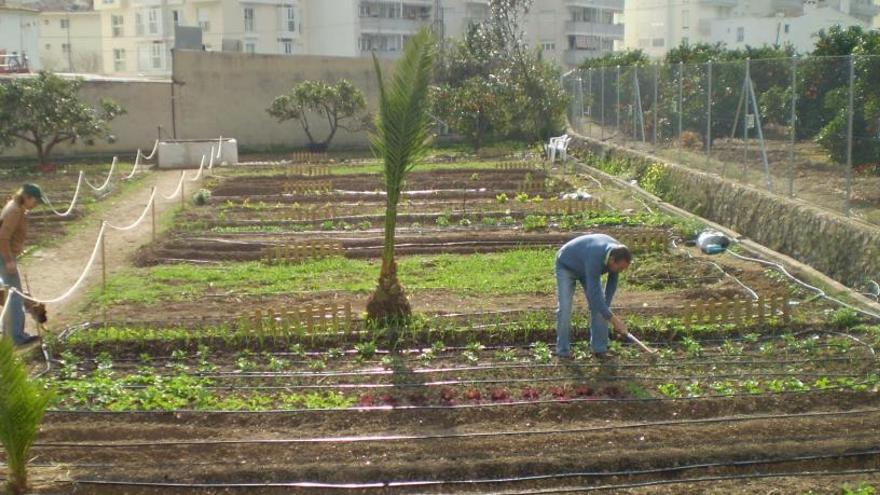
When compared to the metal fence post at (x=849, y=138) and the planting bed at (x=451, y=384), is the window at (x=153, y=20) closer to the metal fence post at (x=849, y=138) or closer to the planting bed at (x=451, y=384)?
the planting bed at (x=451, y=384)

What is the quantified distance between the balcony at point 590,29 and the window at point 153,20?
25695 mm

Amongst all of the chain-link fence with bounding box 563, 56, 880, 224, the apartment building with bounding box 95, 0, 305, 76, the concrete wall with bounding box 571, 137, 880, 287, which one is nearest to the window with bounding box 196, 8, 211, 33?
the apartment building with bounding box 95, 0, 305, 76

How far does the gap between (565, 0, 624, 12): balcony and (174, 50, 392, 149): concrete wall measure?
31.4 metres

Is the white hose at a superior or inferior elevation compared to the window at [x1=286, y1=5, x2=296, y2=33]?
inferior

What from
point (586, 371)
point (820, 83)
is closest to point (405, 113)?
point (586, 371)

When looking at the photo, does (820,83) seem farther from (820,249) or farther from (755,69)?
(820,249)

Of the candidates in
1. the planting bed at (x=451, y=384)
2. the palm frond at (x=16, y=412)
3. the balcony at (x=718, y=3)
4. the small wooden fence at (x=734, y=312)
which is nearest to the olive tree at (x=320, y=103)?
the planting bed at (x=451, y=384)

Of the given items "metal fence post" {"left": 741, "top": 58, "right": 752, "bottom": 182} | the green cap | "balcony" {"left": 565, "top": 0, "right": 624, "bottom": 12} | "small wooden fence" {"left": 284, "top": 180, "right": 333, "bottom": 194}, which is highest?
"balcony" {"left": 565, "top": 0, "right": 624, "bottom": 12}

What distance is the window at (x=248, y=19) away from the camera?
52.3 meters

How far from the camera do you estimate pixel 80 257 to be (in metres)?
15.0

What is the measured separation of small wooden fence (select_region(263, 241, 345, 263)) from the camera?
14.6 m

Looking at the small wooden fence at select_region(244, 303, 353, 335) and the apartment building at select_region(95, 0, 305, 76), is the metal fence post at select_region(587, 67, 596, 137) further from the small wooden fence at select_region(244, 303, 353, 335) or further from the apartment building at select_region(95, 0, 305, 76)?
the apartment building at select_region(95, 0, 305, 76)

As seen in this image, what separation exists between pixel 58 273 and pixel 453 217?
705cm

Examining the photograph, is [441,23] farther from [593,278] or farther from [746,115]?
[593,278]
